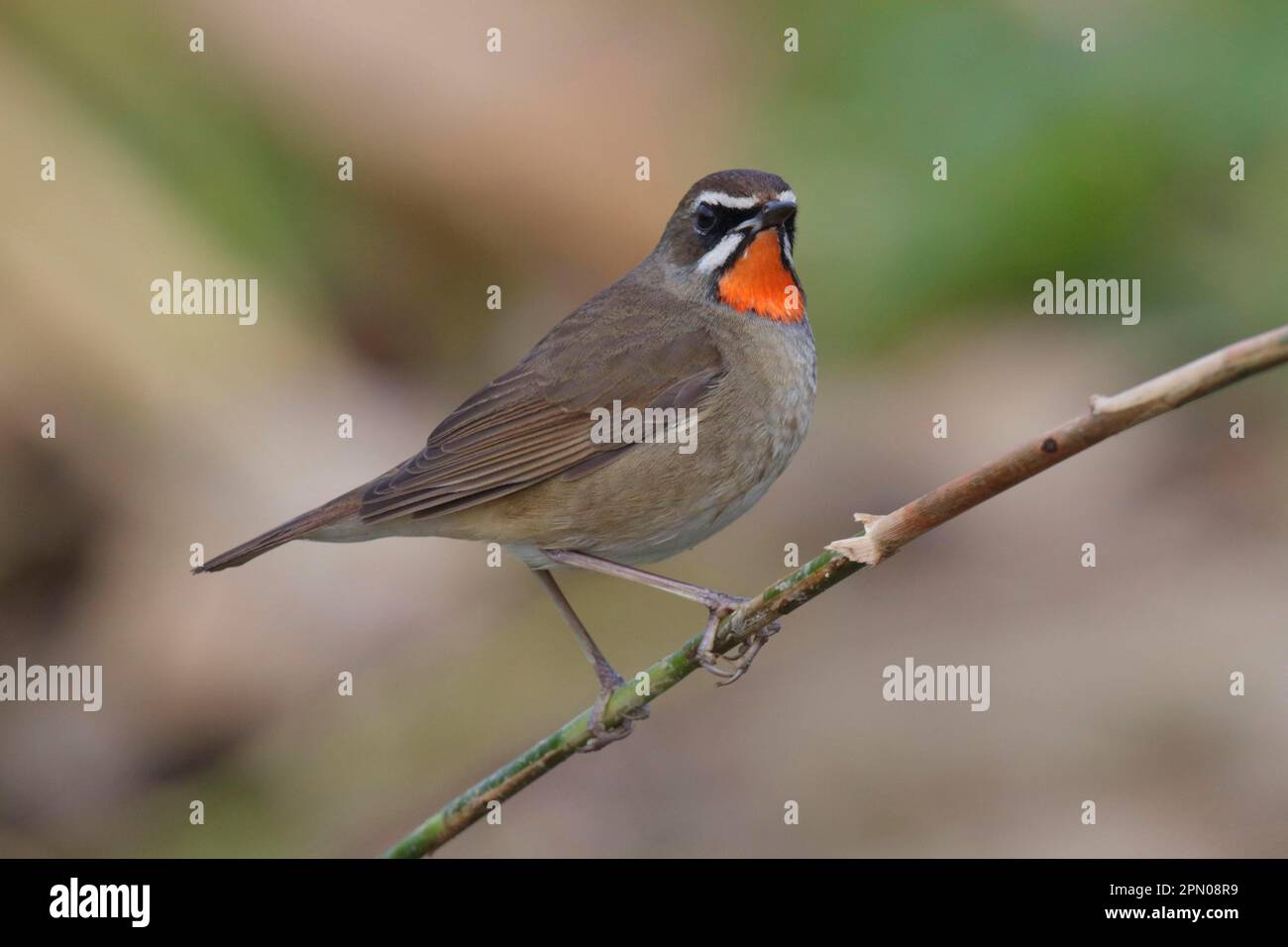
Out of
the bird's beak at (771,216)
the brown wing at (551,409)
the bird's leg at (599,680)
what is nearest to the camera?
the bird's leg at (599,680)

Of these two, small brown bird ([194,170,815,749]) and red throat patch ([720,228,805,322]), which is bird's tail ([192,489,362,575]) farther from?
red throat patch ([720,228,805,322])

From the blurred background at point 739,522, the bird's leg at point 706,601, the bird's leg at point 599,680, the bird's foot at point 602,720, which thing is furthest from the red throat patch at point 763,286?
the blurred background at point 739,522

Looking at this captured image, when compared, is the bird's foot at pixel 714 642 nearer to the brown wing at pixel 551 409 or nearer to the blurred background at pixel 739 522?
the brown wing at pixel 551 409

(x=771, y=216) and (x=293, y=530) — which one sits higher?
(x=771, y=216)

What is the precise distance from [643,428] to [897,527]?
2168mm

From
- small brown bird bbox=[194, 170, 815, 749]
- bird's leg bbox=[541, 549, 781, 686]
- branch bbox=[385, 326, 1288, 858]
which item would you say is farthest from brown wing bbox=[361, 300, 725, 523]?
branch bbox=[385, 326, 1288, 858]

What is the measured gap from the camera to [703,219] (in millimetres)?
5027

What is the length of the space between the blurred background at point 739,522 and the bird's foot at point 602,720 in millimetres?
1865

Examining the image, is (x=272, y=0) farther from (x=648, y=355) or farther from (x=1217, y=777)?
(x=1217, y=777)

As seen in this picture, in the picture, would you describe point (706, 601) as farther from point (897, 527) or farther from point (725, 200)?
point (897, 527)

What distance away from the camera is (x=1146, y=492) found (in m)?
8.04

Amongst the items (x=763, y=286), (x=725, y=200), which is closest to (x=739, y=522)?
(x=763, y=286)

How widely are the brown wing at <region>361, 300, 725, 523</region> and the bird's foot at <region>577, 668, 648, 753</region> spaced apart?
2.21 feet

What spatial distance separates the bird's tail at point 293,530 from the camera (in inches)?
188
